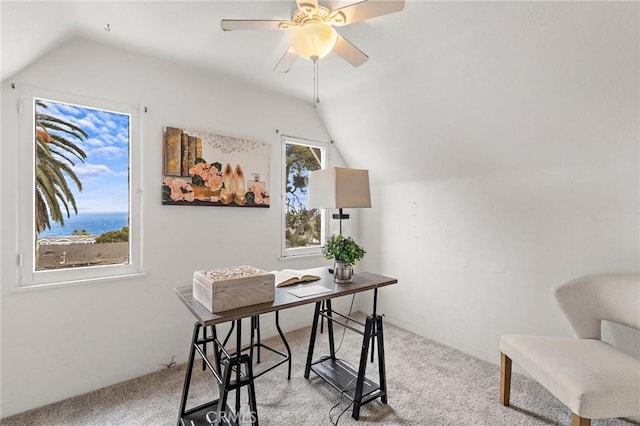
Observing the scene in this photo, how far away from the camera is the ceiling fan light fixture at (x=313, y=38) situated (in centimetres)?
152

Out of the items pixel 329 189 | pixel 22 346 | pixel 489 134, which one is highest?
pixel 489 134

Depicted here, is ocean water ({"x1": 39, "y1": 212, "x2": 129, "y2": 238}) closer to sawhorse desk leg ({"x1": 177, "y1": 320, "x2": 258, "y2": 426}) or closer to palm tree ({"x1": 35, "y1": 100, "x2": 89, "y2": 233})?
palm tree ({"x1": 35, "y1": 100, "x2": 89, "y2": 233})

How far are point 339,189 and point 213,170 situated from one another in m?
1.26

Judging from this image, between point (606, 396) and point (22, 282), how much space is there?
3.26m

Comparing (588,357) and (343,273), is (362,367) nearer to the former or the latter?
(343,273)

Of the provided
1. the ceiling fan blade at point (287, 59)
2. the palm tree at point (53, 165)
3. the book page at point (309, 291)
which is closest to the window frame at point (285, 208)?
the ceiling fan blade at point (287, 59)

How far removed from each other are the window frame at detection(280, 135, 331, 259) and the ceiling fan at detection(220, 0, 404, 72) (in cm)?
153

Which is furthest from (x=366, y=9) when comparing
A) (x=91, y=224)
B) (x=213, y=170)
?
(x=91, y=224)

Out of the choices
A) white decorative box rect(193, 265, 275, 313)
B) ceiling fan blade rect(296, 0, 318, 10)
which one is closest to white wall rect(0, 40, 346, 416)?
white decorative box rect(193, 265, 275, 313)

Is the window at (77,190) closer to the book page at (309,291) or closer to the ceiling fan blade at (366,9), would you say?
Answer: the book page at (309,291)

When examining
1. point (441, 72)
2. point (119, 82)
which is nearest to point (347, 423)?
point (441, 72)

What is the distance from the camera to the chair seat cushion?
4.68 ft

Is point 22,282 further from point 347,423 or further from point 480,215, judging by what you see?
point 480,215

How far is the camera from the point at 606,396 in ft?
4.67
